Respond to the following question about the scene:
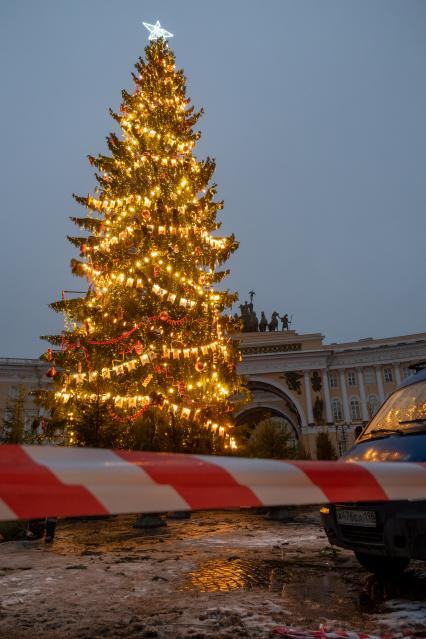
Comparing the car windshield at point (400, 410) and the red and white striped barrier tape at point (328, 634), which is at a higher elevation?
the car windshield at point (400, 410)

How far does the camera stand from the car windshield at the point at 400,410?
4341 mm

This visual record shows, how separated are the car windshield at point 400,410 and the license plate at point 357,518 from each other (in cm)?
78

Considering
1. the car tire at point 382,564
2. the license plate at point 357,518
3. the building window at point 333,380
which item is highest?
the building window at point 333,380

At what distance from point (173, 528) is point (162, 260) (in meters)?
6.82

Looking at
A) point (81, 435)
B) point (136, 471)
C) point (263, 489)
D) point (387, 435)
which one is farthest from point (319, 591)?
point (81, 435)

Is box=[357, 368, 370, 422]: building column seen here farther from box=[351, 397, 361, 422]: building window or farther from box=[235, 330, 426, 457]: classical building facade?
box=[351, 397, 361, 422]: building window

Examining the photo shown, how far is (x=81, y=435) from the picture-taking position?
10961 mm

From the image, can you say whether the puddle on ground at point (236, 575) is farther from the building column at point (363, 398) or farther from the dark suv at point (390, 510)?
the building column at point (363, 398)

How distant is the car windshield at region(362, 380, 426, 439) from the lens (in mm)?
4341

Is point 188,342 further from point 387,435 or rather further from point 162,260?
point 387,435

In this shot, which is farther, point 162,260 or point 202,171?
point 202,171

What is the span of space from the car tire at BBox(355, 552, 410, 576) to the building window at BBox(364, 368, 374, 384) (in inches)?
1729

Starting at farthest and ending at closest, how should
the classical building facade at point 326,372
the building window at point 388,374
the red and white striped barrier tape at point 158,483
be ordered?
1. the building window at point 388,374
2. the classical building facade at point 326,372
3. the red and white striped barrier tape at point 158,483

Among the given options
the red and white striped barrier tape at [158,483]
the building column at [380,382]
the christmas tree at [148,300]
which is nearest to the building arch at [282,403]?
the building column at [380,382]
